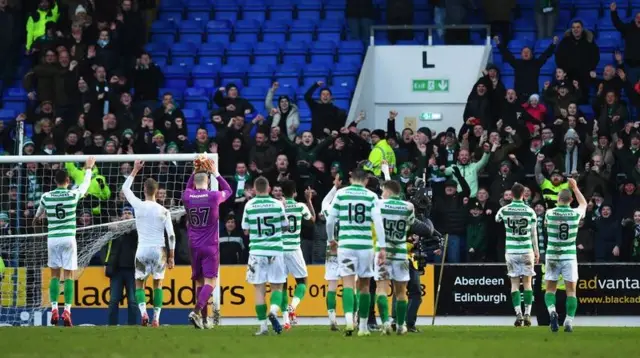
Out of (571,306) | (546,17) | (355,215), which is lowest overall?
(571,306)

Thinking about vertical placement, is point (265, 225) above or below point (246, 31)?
below

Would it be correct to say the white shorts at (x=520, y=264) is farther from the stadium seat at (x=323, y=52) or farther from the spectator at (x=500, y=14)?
the stadium seat at (x=323, y=52)

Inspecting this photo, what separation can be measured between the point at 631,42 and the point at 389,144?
6.36 m

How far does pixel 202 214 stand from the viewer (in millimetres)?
22406

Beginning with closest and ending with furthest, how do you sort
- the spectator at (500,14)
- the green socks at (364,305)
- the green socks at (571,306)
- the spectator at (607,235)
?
the green socks at (364,305)
the green socks at (571,306)
the spectator at (607,235)
the spectator at (500,14)

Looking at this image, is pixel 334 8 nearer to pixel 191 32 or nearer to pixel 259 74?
pixel 259 74

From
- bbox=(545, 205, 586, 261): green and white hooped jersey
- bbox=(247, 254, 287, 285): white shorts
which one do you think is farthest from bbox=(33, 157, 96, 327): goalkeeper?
bbox=(545, 205, 586, 261): green and white hooped jersey

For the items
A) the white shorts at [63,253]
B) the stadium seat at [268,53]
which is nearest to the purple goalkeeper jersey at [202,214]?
the white shorts at [63,253]

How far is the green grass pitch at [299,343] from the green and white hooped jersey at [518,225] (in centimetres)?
232

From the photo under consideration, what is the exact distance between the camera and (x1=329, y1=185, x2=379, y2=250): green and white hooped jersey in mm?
20016

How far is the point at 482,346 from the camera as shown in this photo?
61.0ft

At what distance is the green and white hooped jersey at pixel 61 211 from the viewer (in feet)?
76.8

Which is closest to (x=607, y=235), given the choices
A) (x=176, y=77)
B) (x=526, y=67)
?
(x=526, y=67)

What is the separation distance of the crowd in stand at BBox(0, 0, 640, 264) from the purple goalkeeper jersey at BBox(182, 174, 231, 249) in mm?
4604
